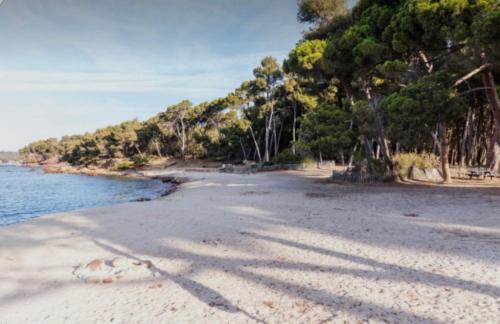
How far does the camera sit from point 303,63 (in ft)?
48.1

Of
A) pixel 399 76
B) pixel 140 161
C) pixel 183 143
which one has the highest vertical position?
pixel 399 76

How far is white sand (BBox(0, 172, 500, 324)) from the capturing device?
2914 mm

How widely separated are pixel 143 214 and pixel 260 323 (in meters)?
6.60

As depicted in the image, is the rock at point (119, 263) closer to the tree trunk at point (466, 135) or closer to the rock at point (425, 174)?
the rock at point (425, 174)

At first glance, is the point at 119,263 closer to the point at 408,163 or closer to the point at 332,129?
the point at 332,129

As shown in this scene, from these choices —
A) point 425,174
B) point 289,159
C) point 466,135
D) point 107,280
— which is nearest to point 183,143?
point 289,159

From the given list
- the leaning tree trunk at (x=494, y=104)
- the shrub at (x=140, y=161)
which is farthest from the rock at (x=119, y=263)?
the shrub at (x=140, y=161)

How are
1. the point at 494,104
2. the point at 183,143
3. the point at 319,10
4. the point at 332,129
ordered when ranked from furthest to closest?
the point at 183,143
the point at 319,10
the point at 332,129
the point at 494,104

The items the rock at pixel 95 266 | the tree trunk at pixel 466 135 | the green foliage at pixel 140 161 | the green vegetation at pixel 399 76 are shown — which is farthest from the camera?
the green foliage at pixel 140 161

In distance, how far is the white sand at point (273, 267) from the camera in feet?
9.56

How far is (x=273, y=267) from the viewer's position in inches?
160

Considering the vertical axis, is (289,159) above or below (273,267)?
above

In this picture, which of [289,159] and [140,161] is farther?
[140,161]

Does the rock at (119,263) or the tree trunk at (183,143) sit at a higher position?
the tree trunk at (183,143)
